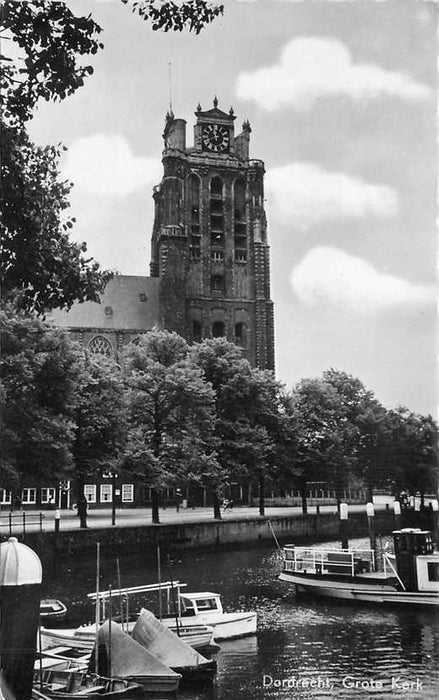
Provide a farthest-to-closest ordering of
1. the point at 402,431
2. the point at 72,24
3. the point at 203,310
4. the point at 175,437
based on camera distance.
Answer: the point at 203,310 < the point at 175,437 < the point at 402,431 < the point at 72,24

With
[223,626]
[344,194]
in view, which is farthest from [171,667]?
[344,194]

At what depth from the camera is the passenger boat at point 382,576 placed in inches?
672

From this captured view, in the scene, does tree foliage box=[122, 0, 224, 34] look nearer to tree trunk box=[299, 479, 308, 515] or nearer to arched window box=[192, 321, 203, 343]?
tree trunk box=[299, 479, 308, 515]

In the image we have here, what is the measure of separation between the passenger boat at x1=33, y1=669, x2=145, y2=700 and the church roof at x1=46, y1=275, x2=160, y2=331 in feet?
144

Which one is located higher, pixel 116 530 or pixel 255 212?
pixel 255 212

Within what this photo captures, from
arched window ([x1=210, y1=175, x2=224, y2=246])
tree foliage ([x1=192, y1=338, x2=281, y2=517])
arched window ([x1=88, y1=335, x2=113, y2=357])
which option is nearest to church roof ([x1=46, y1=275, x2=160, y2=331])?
arched window ([x1=88, y1=335, x2=113, y2=357])

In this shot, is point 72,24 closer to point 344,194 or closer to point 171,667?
point 344,194

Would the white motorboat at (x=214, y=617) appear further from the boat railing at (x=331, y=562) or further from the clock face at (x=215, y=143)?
the clock face at (x=215, y=143)

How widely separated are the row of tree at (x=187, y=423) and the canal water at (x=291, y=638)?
2.97 meters

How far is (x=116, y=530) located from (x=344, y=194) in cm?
1380

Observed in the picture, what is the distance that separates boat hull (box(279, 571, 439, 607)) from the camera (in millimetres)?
16828

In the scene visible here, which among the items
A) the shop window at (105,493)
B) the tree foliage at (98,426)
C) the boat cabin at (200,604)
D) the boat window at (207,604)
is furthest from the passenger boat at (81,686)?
the shop window at (105,493)

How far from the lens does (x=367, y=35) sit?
10875 mm

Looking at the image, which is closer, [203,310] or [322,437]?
[322,437]
